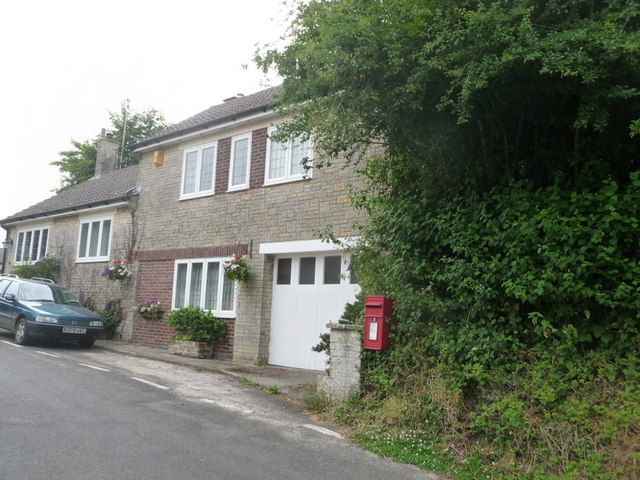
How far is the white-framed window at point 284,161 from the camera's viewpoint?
40.4ft

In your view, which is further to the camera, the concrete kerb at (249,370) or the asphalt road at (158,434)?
the concrete kerb at (249,370)

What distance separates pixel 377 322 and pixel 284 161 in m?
6.38

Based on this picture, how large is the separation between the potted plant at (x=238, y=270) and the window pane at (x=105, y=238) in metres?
6.55

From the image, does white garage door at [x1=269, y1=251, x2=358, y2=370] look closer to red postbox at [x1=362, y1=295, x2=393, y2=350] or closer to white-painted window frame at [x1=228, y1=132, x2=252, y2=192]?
white-painted window frame at [x1=228, y1=132, x2=252, y2=192]

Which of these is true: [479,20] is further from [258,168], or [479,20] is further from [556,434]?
[258,168]

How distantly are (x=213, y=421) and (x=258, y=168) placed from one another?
7477mm

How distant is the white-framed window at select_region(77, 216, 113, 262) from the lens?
1752cm

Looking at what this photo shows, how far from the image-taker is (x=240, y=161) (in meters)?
13.9

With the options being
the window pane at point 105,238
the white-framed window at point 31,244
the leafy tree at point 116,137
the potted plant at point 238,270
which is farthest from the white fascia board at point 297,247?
the leafy tree at point 116,137

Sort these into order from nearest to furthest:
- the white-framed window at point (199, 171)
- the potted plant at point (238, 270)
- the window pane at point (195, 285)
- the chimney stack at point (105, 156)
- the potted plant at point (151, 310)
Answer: the potted plant at point (238, 270), the window pane at point (195, 285), the white-framed window at point (199, 171), the potted plant at point (151, 310), the chimney stack at point (105, 156)

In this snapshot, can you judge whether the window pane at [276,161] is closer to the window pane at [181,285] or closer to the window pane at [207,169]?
the window pane at [207,169]

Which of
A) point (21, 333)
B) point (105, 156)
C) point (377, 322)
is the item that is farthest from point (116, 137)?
point (377, 322)

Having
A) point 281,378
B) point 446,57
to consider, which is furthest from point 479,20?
point 281,378

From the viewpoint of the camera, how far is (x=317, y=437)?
21.1 feet
